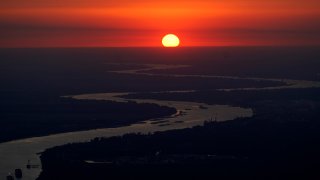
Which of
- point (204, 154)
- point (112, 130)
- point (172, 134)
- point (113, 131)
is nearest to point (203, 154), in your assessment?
point (204, 154)

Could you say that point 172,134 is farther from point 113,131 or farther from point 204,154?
point 204,154

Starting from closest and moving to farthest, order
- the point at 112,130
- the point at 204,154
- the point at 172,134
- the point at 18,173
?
the point at 18,173
the point at 204,154
the point at 172,134
the point at 112,130

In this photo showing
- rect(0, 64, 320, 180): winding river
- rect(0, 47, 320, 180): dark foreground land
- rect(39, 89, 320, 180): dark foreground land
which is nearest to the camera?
rect(39, 89, 320, 180): dark foreground land

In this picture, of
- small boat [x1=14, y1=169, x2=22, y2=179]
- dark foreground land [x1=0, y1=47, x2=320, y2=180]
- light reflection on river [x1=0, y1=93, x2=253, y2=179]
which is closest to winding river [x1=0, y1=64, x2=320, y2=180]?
light reflection on river [x1=0, y1=93, x2=253, y2=179]

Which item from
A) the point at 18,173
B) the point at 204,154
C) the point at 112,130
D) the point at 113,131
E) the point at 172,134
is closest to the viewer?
the point at 18,173

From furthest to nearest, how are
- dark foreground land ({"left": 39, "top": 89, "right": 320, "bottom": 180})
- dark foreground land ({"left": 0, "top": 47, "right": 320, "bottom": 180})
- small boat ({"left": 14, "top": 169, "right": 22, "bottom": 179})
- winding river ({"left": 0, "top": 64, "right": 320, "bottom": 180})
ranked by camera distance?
winding river ({"left": 0, "top": 64, "right": 320, "bottom": 180}) → dark foreground land ({"left": 0, "top": 47, "right": 320, "bottom": 180}) → dark foreground land ({"left": 39, "top": 89, "right": 320, "bottom": 180}) → small boat ({"left": 14, "top": 169, "right": 22, "bottom": 179})

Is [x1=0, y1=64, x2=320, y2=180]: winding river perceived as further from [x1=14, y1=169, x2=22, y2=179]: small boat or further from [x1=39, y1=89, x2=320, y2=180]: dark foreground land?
[x1=39, y1=89, x2=320, y2=180]: dark foreground land

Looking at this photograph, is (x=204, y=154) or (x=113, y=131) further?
(x=113, y=131)

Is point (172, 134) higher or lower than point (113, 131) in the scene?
lower
